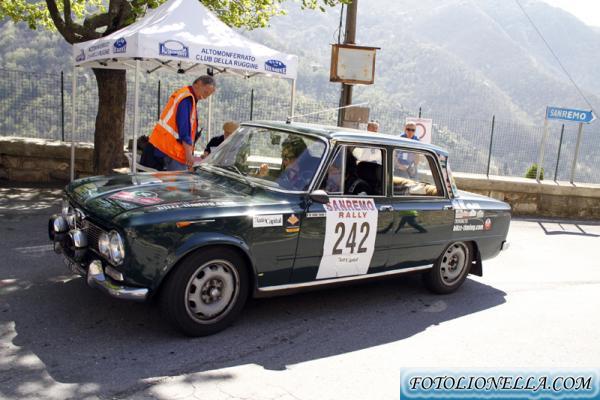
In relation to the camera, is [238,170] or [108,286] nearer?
[108,286]

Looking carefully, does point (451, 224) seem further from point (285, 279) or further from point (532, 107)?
point (532, 107)

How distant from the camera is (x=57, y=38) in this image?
2445cm

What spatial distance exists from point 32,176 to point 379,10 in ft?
351

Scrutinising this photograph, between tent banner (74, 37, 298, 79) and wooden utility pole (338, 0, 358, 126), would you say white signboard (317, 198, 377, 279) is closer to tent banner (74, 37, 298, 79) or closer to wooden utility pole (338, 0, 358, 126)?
tent banner (74, 37, 298, 79)

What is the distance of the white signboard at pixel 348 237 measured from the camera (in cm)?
489

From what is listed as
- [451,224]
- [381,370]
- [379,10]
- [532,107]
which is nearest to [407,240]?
[451,224]

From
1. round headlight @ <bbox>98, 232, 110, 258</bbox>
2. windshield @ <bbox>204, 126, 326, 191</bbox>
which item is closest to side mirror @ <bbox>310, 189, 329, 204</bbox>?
windshield @ <bbox>204, 126, 326, 191</bbox>

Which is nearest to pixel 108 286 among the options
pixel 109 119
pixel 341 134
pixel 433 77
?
pixel 341 134

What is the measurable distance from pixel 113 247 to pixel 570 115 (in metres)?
11.5

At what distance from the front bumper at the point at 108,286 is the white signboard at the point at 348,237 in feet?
5.22

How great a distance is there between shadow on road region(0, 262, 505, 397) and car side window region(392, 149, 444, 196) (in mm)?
1145

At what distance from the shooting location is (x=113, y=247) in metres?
4.05

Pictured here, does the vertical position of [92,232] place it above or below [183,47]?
below

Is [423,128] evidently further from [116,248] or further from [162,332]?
[116,248]
